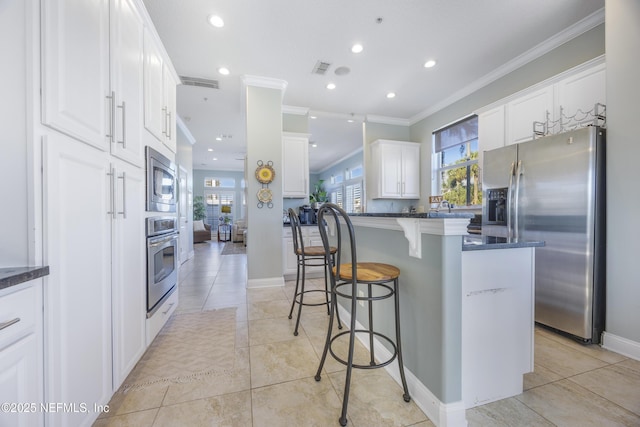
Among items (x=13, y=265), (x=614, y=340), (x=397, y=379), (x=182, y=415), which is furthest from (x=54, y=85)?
(x=614, y=340)

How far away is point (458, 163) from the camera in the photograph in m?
4.23

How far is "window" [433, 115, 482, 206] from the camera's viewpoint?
3.94 metres

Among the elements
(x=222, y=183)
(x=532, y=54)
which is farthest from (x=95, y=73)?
(x=222, y=183)

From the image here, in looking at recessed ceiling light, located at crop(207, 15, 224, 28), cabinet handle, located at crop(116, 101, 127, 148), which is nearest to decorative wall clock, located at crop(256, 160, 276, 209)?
recessed ceiling light, located at crop(207, 15, 224, 28)

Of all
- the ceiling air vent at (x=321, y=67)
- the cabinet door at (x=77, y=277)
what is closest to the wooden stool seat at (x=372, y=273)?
the cabinet door at (x=77, y=277)

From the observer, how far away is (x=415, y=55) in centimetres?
303

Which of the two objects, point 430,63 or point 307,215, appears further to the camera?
point 307,215

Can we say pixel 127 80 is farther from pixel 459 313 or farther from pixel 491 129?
pixel 491 129

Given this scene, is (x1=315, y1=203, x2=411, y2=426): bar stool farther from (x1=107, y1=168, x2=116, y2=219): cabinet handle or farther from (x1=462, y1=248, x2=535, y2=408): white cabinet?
(x1=107, y1=168, x2=116, y2=219): cabinet handle

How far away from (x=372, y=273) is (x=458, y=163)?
3.66m

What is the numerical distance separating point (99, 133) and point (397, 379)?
7.23 feet

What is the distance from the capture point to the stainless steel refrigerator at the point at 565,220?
201cm

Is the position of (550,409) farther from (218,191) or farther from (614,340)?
(218,191)

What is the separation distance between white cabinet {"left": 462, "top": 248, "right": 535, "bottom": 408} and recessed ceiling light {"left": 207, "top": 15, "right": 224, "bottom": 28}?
2.97 m
